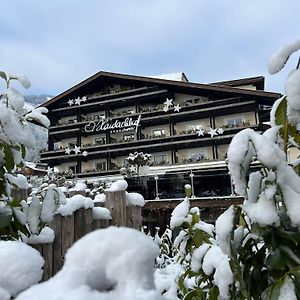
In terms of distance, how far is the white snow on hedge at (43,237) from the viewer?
1.84 m

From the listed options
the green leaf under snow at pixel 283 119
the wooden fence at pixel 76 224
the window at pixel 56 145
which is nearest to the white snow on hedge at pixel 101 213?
the wooden fence at pixel 76 224

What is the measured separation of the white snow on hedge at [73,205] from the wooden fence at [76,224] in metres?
0.03

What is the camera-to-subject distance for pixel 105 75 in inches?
1026

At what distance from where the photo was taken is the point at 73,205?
227 centimetres

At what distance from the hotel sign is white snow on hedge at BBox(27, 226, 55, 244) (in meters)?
22.1

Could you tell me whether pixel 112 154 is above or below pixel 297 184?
above

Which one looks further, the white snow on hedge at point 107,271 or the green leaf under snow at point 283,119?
the green leaf under snow at point 283,119

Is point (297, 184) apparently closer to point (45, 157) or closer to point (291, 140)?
point (291, 140)

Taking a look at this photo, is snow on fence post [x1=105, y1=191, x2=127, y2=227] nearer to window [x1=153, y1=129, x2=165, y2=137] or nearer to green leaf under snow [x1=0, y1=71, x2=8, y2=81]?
Result: green leaf under snow [x1=0, y1=71, x2=8, y2=81]

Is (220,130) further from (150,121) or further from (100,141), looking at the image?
(100,141)

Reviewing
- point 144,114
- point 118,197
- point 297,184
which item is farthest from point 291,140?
point 144,114

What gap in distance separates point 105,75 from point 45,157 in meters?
6.97

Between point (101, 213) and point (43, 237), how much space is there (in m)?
0.69

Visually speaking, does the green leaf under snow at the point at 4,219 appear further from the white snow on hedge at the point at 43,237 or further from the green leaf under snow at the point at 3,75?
the green leaf under snow at the point at 3,75
